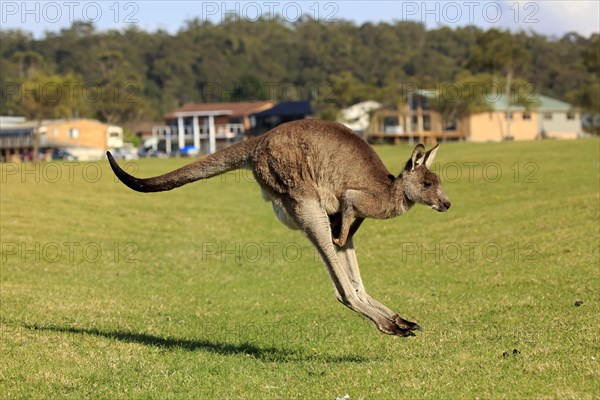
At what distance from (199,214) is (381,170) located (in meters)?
26.0

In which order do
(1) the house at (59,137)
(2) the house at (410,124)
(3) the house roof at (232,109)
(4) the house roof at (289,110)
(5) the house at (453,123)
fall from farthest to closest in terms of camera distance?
(3) the house roof at (232,109), (4) the house roof at (289,110), (1) the house at (59,137), (5) the house at (453,123), (2) the house at (410,124)

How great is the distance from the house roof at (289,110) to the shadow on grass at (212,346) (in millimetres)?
107406

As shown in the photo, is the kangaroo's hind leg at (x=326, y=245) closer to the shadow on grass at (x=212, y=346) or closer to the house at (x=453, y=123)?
the shadow on grass at (x=212, y=346)

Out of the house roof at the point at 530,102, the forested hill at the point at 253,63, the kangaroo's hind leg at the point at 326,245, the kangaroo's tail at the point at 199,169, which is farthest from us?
the forested hill at the point at 253,63

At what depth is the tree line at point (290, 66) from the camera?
10781 centimetres

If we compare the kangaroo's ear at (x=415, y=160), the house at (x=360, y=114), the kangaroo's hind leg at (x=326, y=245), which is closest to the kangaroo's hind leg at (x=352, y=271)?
the kangaroo's hind leg at (x=326, y=245)

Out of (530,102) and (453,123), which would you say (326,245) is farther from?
(453,123)

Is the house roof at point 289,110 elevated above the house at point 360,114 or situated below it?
above

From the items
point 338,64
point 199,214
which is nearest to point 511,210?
point 199,214

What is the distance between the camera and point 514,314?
43.0 ft

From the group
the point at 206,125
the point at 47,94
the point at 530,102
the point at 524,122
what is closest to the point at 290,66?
the point at 206,125

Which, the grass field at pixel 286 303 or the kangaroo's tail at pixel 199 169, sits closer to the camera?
the grass field at pixel 286 303

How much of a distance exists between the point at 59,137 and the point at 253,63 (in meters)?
64.8

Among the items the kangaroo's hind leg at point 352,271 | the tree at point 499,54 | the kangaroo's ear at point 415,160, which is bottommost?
the kangaroo's hind leg at point 352,271
